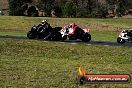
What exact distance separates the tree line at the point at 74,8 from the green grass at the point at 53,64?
69.7 meters

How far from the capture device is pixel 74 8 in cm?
9431

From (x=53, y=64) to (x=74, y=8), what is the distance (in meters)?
76.8

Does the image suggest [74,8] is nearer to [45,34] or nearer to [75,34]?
[75,34]

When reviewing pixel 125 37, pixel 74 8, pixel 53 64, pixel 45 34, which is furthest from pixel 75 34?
pixel 74 8

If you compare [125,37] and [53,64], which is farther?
[125,37]

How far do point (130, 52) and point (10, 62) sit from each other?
29.9ft

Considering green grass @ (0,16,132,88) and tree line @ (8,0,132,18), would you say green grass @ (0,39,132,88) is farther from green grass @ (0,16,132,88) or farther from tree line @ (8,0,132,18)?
tree line @ (8,0,132,18)

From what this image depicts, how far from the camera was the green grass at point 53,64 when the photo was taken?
520 inches

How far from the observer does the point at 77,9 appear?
95.2m

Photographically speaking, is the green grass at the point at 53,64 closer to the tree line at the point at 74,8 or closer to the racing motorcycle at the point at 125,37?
the racing motorcycle at the point at 125,37

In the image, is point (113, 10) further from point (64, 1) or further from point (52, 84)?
point (52, 84)

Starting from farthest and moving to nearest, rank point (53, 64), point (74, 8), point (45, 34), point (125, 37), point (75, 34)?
point (74, 8) < point (125, 37) < point (75, 34) < point (45, 34) < point (53, 64)

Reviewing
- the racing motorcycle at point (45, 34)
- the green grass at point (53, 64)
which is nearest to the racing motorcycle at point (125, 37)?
the racing motorcycle at point (45, 34)

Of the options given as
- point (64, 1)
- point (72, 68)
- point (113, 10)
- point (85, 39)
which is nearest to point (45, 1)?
point (64, 1)
